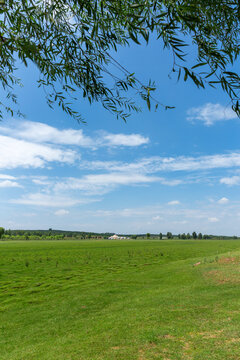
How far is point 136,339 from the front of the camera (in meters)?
7.08

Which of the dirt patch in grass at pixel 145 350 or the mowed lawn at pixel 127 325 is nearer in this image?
the dirt patch in grass at pixel 145 350

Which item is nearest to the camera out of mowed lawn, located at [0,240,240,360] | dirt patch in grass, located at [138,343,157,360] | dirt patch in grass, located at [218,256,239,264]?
dirt patch in grass, located at [138,343,157,360]

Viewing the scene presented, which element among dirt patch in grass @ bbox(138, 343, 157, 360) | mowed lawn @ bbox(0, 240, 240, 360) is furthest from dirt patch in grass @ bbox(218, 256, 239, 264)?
dirt patch in grass @ bbox(138, 343, 157, 360)

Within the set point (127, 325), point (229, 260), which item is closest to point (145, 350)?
point (127, 325)

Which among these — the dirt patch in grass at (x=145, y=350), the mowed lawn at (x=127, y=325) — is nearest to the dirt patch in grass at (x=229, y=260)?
the mowed lawn at (x=127, y=325)

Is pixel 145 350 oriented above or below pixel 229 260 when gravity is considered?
below

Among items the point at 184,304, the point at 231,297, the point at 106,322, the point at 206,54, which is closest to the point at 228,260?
the point at 231,297

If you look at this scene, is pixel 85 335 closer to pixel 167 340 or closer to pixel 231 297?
pixel 167 340

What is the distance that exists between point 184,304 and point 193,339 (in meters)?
3.82

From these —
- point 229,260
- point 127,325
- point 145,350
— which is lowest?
point 127,325

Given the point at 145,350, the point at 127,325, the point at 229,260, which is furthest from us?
the point at 229,260

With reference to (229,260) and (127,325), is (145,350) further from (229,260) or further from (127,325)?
(229,260)

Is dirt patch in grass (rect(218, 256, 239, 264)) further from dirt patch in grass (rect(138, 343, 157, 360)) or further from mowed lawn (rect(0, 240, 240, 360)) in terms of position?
dirt patch in grass (rect(138, 343, 157, 360))

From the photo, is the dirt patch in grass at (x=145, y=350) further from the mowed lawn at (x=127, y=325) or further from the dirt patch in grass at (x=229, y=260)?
the dirt patch in grass at (x=229, y=260)
